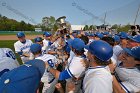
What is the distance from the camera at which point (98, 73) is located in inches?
123

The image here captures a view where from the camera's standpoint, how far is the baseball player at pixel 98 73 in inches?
118

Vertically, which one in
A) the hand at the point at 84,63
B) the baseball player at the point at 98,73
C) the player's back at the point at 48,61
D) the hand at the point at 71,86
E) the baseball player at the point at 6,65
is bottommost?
the hand at the point at 71,86

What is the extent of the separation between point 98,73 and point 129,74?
728 millimetres

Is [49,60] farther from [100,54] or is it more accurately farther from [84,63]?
[100,54]

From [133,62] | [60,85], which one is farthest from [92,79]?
[60,85]

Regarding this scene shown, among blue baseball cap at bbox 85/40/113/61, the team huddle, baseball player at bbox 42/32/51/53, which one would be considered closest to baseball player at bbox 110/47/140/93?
the team huddle

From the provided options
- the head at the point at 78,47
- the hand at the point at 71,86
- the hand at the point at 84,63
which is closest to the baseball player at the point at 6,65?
the hand at the point at 84,63

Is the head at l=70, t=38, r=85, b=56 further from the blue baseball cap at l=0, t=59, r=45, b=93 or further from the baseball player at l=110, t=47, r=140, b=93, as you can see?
the blue baseball cap at l=0, t=59, r=45, b=93

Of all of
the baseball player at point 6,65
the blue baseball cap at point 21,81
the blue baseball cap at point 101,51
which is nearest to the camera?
the blue baseball cap at point 21,81

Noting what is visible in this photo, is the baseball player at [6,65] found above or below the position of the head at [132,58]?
above

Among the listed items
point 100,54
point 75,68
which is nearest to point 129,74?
point 100,54

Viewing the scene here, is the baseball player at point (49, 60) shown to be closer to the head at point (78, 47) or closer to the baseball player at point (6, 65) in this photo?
the head at point (78, 47)

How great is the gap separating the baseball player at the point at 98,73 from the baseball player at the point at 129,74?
0.83ft

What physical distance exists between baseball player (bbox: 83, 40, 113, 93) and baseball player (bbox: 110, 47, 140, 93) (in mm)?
252
